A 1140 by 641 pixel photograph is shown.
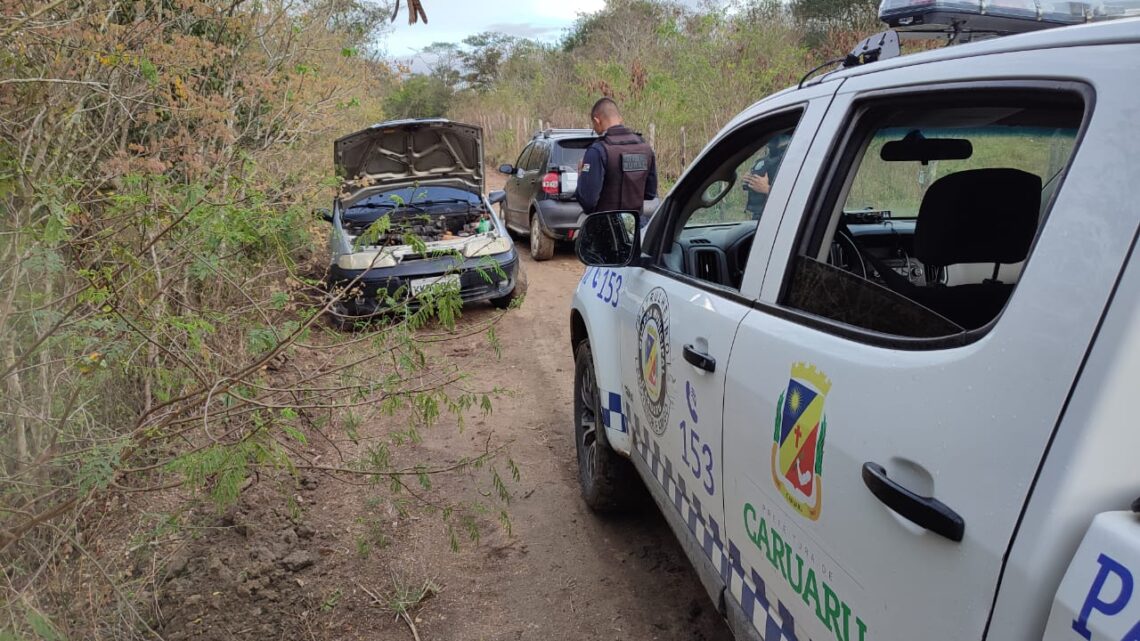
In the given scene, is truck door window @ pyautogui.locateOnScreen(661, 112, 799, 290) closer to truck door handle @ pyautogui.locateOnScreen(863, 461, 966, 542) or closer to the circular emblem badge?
the circular emblem badge

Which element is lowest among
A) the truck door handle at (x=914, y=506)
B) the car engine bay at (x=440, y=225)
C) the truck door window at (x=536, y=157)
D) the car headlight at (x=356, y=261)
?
the car headlight at (x=356, y=261)

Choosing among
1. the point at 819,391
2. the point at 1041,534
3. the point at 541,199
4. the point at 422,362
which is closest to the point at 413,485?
the point at 422,362

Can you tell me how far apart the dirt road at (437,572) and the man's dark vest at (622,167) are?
8.19 ft

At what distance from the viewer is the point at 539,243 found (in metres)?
10.4

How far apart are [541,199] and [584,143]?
94 centimetres

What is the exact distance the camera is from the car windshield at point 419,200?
8195 millimetres

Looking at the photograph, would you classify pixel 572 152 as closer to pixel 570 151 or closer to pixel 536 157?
pixel 570 151

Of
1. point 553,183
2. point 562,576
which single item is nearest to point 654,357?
point 562,576

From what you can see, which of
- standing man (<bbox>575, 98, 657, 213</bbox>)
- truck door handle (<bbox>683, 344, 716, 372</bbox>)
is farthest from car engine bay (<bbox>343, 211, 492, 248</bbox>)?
truck door handle (<bbox>683, 344, 716, 372</bbox>)

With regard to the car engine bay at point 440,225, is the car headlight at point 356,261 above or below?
below

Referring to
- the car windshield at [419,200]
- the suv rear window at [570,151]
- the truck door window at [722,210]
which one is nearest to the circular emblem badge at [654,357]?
the truck door window at [722,210]

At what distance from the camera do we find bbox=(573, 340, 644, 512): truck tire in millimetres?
3502

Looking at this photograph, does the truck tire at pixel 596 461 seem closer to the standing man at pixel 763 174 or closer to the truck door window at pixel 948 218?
the standing man at pixel 763 174

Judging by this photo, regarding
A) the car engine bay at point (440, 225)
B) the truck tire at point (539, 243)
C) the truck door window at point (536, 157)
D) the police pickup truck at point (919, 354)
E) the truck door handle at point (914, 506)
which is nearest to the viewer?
the police pickup truck at point (919, 354)
